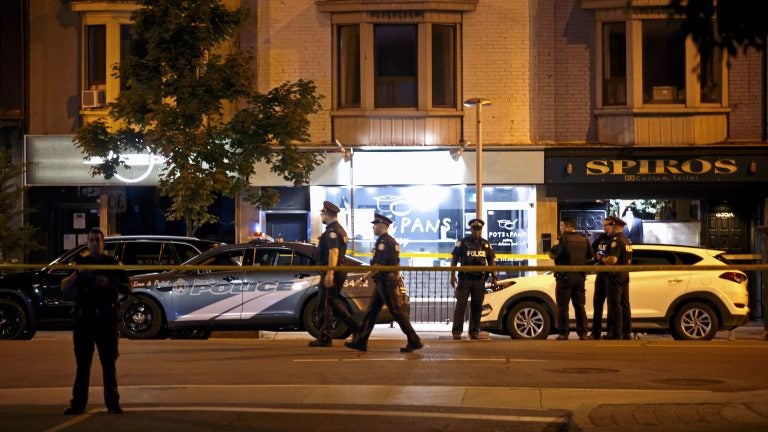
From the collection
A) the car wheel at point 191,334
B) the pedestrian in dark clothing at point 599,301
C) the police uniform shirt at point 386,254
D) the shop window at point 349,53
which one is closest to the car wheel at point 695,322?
the pedestrian in dark clothing at point 599,301

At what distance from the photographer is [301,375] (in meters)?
12.6

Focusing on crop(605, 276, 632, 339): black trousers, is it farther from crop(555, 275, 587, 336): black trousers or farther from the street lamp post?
the street lamp post

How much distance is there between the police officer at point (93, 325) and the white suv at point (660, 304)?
8.83 meters

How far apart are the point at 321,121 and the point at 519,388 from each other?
14.3m

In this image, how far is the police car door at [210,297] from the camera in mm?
17297

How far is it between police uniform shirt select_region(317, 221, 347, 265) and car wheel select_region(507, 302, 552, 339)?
3.71 metres

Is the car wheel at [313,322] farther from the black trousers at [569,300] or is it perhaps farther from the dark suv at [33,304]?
the dark suv at [33,304]

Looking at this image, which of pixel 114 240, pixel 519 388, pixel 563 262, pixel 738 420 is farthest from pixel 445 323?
pixel 738 420

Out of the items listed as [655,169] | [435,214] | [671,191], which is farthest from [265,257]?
[671,191]

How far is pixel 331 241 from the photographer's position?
15109 mm

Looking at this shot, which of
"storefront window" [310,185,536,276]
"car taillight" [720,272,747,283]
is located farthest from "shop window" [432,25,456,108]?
"car taillight" [720,272,747,283]

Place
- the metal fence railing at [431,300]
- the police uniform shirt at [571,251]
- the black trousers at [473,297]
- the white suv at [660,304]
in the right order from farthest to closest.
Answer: the metal fence railing at [431,300]
the white suv at [660,304]
the police uniform shirt at [571,251]
the black trousers at [473,297]

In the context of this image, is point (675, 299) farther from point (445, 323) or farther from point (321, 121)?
point (321, 121)

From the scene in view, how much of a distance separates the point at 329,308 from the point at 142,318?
3979 mm
